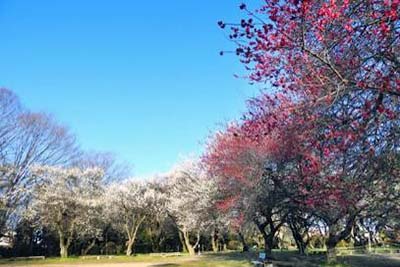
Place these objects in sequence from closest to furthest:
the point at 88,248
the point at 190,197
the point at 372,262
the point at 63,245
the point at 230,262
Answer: the point at 230,262 → the point at 372,262 → the point at 190,197 → the point at 63,245 → the point at 88,248

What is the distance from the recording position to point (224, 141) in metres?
22.7

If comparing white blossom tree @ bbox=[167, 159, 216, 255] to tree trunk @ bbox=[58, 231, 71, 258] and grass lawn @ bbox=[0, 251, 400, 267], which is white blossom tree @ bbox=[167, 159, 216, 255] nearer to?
grass lawn @ bbox=[0, 251, 400, 267]

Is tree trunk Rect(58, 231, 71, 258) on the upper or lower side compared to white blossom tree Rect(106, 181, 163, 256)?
lower

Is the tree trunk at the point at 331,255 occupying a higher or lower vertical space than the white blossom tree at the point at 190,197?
lower

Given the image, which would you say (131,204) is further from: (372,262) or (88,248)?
(372,262)

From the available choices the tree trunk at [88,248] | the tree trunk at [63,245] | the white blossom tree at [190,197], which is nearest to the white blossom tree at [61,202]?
the tree trunk at [63,245]

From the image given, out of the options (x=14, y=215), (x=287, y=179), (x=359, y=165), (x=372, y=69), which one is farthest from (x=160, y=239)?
(x=372, y=69)

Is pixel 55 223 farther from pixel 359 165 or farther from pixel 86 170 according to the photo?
pixel 359 165

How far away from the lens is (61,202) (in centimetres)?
3406

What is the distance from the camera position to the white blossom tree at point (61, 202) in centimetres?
3416

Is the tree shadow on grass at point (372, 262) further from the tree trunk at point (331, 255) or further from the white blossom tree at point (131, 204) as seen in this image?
the white blossom tree at point (131, 204)

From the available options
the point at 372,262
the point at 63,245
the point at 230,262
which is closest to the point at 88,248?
the point at 63,245

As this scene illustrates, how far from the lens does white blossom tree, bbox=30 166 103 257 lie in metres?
34.2

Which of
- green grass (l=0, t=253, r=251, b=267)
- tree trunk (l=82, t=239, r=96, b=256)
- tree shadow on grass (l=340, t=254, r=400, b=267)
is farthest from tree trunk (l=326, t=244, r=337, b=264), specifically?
tree trunk (l=82, t=239, r=96, b=256)
